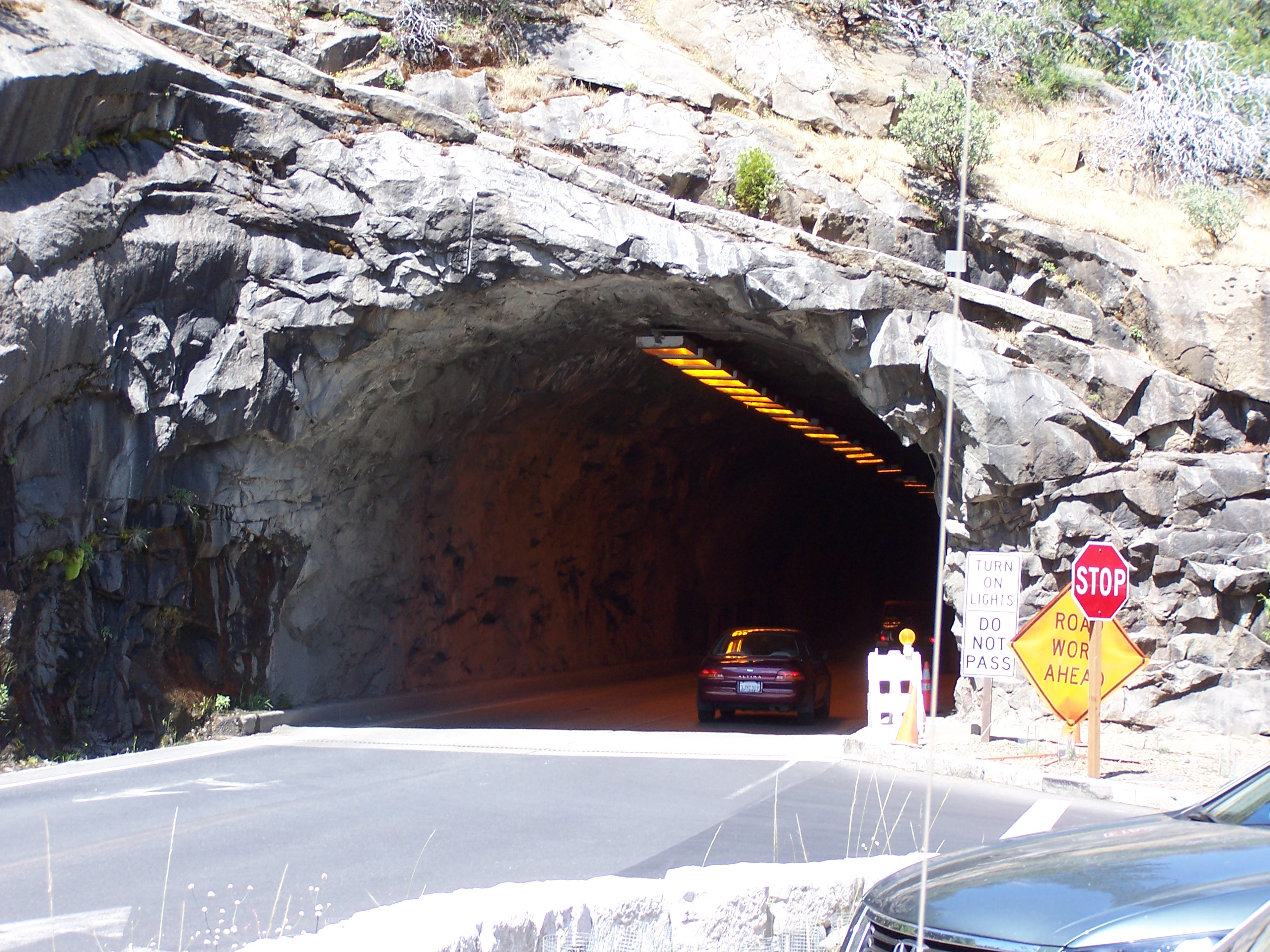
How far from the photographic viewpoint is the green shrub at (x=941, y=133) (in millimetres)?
19234

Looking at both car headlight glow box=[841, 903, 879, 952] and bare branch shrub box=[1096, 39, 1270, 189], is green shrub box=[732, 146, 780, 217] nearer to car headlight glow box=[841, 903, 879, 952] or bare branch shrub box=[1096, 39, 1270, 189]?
bare branch shrub box=[1096, 39, 1270, 189]

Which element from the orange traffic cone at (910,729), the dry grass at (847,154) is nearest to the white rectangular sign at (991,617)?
the orange traffic cone at (910,729)

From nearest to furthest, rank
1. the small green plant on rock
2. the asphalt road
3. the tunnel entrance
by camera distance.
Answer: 1. the asphalt road
2. the small green plant on rock
3. the tunnel entrance

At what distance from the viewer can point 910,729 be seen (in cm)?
1384

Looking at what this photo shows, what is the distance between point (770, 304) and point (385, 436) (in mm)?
7099

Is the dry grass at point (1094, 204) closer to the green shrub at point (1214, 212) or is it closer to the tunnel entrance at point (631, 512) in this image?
the green shrub at point (1214, 212)

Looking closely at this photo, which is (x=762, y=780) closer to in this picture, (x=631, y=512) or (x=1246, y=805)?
(x=1246, y=805)

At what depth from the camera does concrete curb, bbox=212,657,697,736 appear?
17.2m

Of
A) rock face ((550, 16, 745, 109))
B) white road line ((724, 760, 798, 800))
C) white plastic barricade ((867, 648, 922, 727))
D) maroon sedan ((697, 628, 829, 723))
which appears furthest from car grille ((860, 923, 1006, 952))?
rock face ((550, 16, 745, 109))

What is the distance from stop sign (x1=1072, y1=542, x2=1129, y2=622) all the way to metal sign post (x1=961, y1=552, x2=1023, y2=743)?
80.8 inches

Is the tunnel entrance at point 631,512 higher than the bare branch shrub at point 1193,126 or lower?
lower

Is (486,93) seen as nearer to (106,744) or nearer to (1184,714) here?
(106,744)

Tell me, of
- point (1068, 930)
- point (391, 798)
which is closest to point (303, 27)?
point (391, 798)

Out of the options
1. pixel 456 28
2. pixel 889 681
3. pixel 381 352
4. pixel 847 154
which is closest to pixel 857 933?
pixel 889 681
